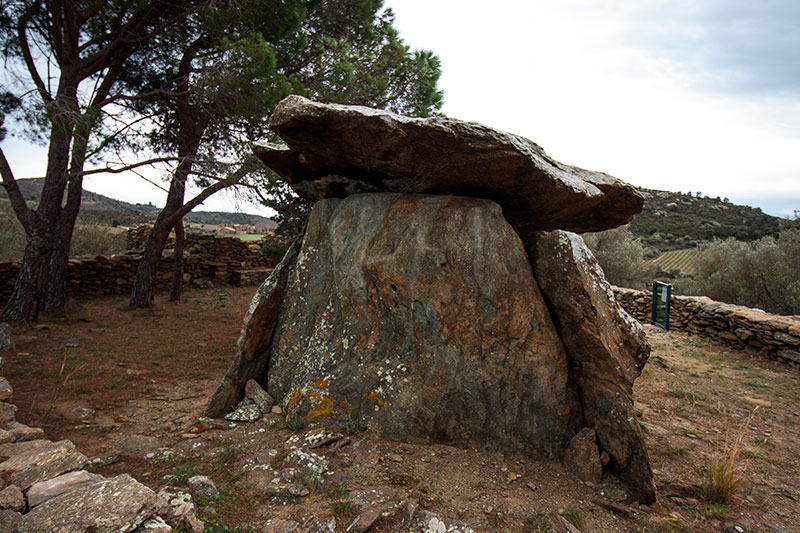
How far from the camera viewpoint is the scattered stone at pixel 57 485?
2211 millimetres

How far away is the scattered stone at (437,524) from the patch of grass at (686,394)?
4.70 metres

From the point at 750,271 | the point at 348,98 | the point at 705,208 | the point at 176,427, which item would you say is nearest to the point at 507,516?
the point at 176,427

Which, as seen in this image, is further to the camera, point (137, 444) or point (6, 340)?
point (6, 340)

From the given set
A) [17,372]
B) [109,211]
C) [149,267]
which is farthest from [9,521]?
[109,211]

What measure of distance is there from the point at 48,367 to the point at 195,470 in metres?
3.74

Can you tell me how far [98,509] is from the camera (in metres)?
2.06

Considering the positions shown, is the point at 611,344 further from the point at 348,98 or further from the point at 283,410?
the point at 348,98

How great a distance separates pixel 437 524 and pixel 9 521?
2214 millimetres

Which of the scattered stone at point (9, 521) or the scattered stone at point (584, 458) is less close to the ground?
the scattered stone at point (9, 521)

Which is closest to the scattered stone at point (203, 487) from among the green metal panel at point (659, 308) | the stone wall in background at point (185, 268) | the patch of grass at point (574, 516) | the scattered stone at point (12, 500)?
the scattered stone at point (12, 500)

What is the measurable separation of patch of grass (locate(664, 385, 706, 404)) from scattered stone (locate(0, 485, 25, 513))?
6929mm

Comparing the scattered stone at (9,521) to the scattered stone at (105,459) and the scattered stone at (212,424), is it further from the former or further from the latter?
the scattered stone at (212,424)

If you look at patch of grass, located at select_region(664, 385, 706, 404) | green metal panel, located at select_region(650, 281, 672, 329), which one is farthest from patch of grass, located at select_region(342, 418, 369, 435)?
green metal panel, located at select_region(650, 281, 672, 329)

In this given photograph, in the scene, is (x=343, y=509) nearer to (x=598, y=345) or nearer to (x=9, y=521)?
(x=9, y=521)
